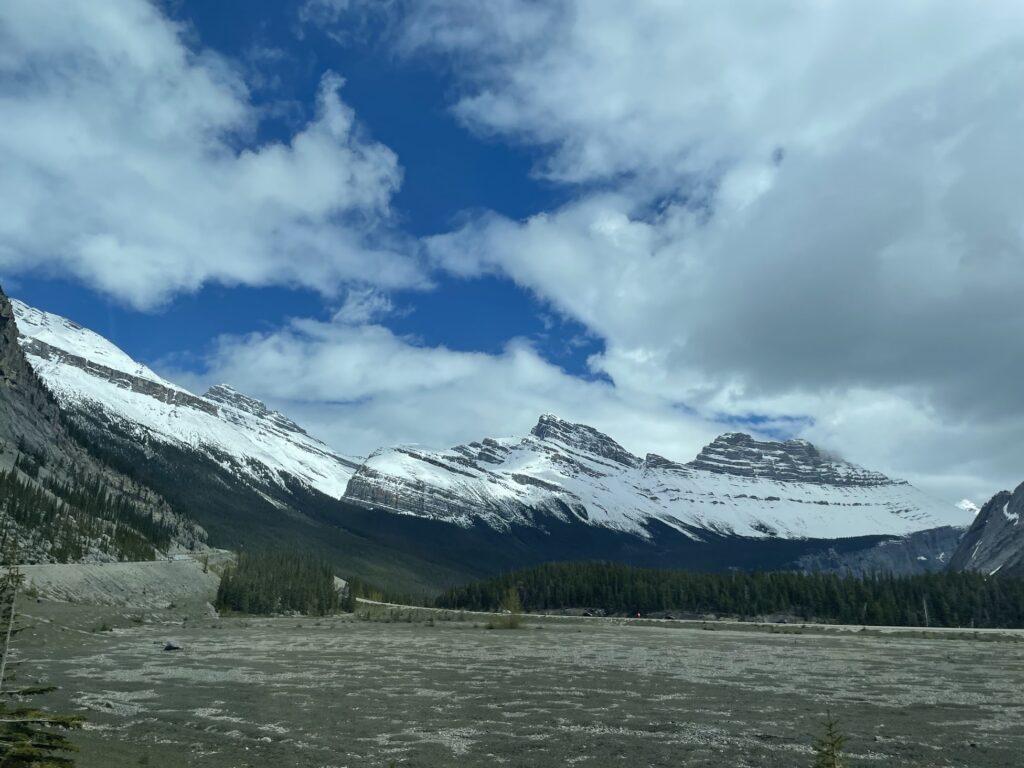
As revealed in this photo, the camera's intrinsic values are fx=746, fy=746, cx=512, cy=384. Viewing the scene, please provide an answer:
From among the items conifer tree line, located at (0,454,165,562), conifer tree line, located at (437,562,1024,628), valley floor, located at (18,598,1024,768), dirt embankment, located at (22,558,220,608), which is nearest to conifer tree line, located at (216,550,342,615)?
dirt embankment, located at (22,558,220,608)

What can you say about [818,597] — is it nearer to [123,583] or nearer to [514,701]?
[123,583]

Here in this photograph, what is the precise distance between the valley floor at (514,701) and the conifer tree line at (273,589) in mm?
69213

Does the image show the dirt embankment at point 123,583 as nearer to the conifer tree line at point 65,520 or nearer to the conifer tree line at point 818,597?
the conifer tree line at point 65,520

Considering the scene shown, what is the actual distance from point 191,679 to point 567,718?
27.6 metres

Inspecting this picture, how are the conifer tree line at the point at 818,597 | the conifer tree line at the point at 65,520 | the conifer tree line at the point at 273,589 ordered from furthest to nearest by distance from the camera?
1. the conifer tree line at the point at 818,597
2. the conifer tree line at the point at 273,589
3. the conifer tree line at the point at 65,520

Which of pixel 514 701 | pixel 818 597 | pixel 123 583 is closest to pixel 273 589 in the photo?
pixel 123 583

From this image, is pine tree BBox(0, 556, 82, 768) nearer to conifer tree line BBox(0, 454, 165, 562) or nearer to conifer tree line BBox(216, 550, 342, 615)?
conifer tree line BBox(0, 454, 165, 562)

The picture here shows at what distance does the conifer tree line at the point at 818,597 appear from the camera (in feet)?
514

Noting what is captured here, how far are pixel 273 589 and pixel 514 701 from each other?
5356 inches

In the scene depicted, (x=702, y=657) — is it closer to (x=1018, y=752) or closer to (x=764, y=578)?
(x=1018, y=752)

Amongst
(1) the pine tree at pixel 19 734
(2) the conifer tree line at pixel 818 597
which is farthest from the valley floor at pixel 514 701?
(2) the conifer tree line at pixel 818 597

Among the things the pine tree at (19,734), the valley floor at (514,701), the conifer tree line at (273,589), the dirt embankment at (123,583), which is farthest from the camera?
the conifer tree line at (273,589)

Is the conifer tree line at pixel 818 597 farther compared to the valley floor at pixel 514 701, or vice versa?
the conifer tree line at pixel 818 597

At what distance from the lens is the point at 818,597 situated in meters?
172
